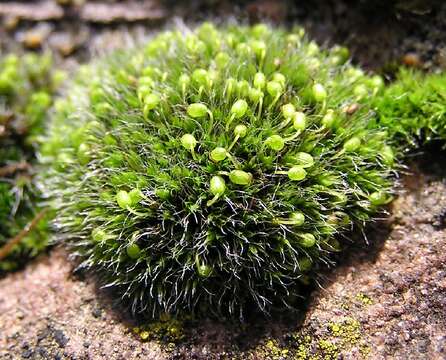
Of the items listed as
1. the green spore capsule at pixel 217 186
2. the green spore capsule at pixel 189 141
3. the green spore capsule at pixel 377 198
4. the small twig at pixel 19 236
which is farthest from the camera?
the small twig at pixel 19 236

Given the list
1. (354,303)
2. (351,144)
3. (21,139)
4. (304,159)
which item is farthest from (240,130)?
(21,139)

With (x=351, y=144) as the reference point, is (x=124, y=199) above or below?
below

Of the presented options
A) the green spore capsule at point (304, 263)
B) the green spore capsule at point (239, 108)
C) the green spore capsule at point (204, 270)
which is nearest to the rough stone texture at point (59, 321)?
the green spore capsule at point (204, 270)

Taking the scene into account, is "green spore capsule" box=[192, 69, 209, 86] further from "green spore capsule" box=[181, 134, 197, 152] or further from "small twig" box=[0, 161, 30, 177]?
"small twig" box=[0, 161, 30, 177]

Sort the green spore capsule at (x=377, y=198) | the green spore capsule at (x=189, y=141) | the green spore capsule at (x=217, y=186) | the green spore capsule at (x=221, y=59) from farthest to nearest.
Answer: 1. the green spore capsule at (x=221, y=59)
2. the green spore capsule at (x=377, y=198)
3. the green spore capsule at (x=189, y=141)
4. the green spore capsule at (x=217, y=186)

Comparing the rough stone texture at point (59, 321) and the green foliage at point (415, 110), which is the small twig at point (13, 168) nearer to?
the rough stone texture at point (59, 321)

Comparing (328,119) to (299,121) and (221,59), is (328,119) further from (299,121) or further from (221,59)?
(221,59)

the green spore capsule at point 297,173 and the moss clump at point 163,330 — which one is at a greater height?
the green spore capsule at point 297,173
